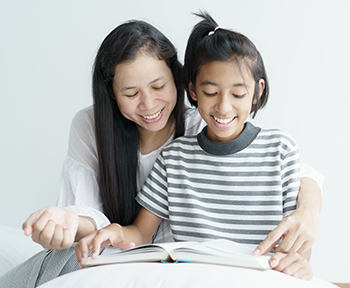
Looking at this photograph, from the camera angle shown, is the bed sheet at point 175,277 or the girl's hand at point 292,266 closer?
the bed sheet at point 175,277

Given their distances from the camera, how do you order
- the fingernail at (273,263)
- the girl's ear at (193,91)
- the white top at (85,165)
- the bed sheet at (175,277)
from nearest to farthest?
the bed sheet at (175,277) → the fingernail at (273,263) → the girl's ear at (193,91) → the white top at (85,165)

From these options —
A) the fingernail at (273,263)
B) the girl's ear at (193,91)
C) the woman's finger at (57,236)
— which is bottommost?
the woman's finger at (57,236)

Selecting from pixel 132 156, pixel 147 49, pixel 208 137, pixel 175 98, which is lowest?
A: pixel 132 156

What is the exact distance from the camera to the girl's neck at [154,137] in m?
1.55

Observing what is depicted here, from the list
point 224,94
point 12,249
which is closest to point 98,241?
point 224,94

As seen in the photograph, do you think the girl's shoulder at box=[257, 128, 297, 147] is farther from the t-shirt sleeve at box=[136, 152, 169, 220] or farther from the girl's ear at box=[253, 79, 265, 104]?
the t-shirt sleeve at box=[136, 152, 169, 220]

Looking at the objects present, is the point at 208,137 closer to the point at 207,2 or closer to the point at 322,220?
the point at 207,2

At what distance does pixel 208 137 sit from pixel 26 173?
4.82 ft

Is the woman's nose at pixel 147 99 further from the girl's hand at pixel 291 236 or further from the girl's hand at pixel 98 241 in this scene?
the girl's hand at pixel 291 236

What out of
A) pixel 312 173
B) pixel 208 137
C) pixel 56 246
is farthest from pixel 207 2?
pixel 56 246

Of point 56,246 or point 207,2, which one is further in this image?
point 207,2

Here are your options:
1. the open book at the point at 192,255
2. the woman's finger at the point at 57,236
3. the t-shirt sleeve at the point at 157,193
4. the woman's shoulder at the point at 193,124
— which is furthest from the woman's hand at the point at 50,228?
the woman's shoulder at the point at 193,124

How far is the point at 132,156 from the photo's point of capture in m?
1.51

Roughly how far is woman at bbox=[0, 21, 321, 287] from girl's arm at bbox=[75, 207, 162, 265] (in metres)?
0.05
